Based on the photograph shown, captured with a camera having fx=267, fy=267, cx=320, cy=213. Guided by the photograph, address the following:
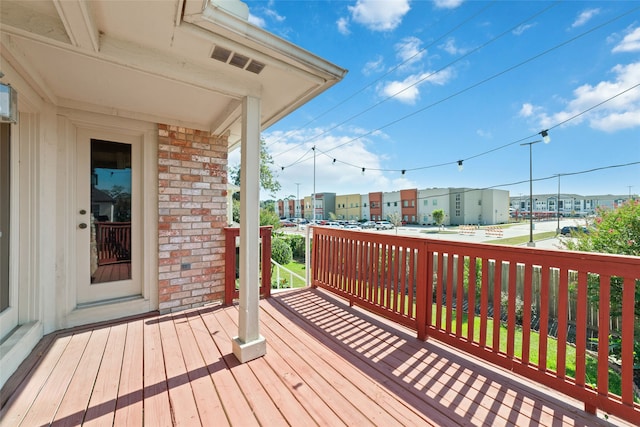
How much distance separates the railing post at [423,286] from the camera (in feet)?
7.59

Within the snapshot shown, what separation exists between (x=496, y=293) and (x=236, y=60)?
2402mm

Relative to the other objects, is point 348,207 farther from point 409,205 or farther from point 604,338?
point 604,338

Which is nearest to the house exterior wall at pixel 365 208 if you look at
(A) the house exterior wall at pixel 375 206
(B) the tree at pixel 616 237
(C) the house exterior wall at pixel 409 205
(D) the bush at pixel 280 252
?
(A) the house exterior wall at pixel 375 206

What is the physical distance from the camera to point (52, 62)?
175 cm

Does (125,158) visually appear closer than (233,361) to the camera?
No

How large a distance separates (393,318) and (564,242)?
4.83 meters

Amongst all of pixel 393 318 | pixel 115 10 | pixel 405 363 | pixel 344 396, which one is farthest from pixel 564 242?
pixel 115 10

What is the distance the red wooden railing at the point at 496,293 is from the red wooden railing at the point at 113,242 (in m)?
2.20

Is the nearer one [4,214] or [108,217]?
[4,214]

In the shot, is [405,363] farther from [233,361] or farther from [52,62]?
[52,62]

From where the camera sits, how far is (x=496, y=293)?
187 centimetres

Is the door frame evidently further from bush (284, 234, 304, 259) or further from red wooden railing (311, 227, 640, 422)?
bush (284, 234, 304, 259)

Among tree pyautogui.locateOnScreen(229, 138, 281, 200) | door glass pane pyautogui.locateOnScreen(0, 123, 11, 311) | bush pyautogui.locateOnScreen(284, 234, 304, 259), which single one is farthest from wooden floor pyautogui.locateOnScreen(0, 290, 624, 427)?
bush pyautogui.locateOnScreen(284, 234, 304, 259)

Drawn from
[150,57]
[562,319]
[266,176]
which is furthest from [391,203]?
[150,57]
